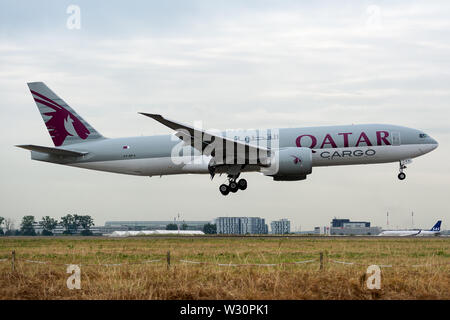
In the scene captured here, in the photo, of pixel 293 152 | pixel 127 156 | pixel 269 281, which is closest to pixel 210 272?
pixel 269 281

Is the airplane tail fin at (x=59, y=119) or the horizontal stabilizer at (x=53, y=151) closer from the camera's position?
the horizontal stabilizer at (x=53, y=151)

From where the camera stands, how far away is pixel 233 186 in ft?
154

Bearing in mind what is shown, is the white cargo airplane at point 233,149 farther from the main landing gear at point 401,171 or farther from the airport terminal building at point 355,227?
the airport terminal building at point 355,227

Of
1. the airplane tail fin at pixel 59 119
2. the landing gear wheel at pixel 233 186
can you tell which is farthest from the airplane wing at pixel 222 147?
the airplane tail fin at pixel 59 119

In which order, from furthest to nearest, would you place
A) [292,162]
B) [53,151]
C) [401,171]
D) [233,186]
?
[53,151] < [233,186] < [401,171] < [292,162]

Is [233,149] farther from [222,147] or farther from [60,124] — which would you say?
[60,124]

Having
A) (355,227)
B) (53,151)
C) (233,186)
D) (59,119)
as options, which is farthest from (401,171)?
(355,227)

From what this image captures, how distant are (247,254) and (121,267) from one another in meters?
8.23

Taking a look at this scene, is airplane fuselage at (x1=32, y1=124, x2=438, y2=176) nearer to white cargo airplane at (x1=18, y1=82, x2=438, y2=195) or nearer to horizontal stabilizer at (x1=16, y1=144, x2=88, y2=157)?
white cargo airplane at (x1=18, y1=82, x2=438, y2=195)

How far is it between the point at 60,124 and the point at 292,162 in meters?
20.8

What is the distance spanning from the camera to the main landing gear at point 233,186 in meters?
47.0

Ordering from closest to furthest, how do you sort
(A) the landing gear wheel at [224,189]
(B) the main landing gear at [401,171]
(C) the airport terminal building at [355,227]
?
(B) the main landing gear at [401,171]
(A) the landing gear wheel at [224,189]
(C) the airport terminal building at [355,227]

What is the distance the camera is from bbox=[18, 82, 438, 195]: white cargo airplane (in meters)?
43.8
